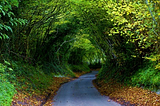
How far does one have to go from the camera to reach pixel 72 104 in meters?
8.89

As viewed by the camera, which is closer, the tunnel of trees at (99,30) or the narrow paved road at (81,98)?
the tunnel of trees at (99,30)

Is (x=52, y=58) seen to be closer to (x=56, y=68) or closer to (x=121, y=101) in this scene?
(x=56, y=68)

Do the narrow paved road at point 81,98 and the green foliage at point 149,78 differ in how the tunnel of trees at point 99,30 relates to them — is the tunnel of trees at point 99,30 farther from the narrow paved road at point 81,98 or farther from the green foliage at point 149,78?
the narrow paved road at point 81,98

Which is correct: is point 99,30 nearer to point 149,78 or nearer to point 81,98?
point 81,98

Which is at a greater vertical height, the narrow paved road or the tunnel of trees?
the tunnel of trees

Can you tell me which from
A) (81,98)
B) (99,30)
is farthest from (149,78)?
(99,30)

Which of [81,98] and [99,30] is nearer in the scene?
[81,98]

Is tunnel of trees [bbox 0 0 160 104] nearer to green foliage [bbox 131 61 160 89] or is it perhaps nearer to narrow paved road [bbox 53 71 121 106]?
green foliage [bbox 131 61 160 89]

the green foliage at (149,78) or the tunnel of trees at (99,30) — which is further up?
the tunnel of trees at (99,30)

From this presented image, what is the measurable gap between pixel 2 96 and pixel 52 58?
63.8 ft

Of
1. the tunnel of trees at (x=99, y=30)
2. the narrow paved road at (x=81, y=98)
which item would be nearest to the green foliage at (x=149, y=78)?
the tunnel of trees at (x=99, y=30)

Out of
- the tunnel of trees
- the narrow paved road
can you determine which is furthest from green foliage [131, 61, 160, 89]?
the narrow paved road

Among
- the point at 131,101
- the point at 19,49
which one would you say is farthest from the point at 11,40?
the point at 131,101

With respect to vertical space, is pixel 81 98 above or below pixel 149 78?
below
